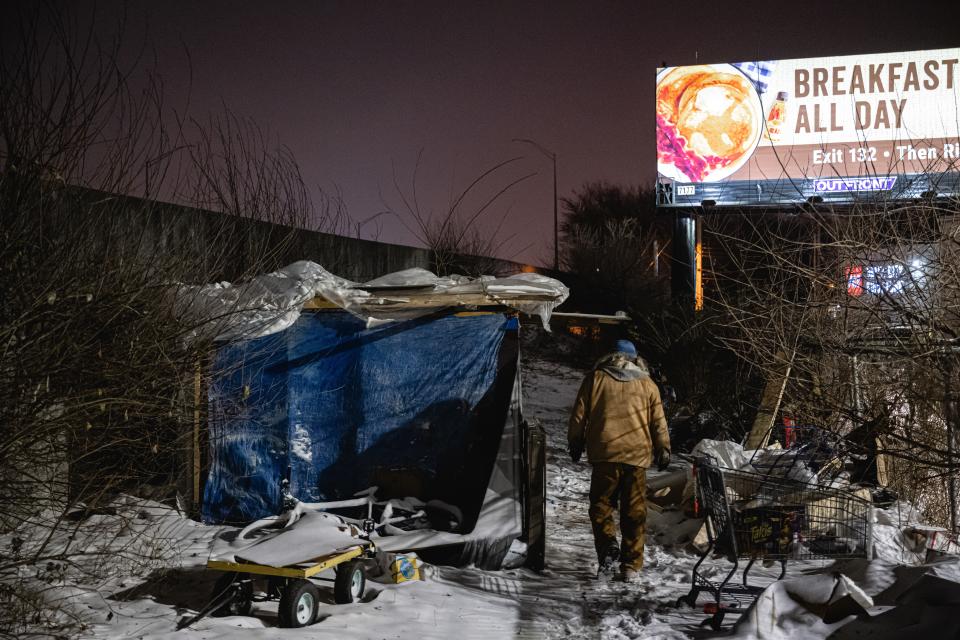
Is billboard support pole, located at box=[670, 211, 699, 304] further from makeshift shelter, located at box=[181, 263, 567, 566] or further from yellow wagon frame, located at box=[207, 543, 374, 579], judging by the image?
yellow wagon frame, located at box=[207, 543, 374, 579]

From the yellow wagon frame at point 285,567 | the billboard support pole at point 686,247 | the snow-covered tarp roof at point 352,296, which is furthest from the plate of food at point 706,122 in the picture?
the yellow wagon frame at point 285,567

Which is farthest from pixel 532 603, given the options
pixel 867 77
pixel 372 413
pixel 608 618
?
pixel 867 77

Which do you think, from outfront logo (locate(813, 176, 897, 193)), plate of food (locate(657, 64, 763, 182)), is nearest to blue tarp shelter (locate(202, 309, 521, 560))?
outfront logo (locate(813, 176, 897, 193))

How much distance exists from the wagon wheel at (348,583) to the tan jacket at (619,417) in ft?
6.86

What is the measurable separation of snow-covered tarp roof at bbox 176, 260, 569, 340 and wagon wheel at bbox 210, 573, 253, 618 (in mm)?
2300

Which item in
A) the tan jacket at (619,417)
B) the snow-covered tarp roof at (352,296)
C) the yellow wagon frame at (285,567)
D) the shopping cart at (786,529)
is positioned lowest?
the yellow wagon frame at (285,567)

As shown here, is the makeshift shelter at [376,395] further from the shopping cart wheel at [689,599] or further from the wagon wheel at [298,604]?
the wagon wheel at [298,604]

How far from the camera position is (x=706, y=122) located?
69.5ft

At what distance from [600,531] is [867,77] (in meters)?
17.7

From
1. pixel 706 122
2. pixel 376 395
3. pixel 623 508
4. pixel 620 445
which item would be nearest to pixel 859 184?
pixel 706 122

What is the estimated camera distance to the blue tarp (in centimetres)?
844

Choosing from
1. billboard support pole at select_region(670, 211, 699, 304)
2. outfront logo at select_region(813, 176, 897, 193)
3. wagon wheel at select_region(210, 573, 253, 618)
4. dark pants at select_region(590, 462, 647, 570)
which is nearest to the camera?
wagon wheel at select_region(210, 573, 253, 618)

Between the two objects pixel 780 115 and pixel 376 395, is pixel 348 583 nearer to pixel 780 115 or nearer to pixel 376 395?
pixel 376 395

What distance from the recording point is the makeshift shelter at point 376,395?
8312mm
